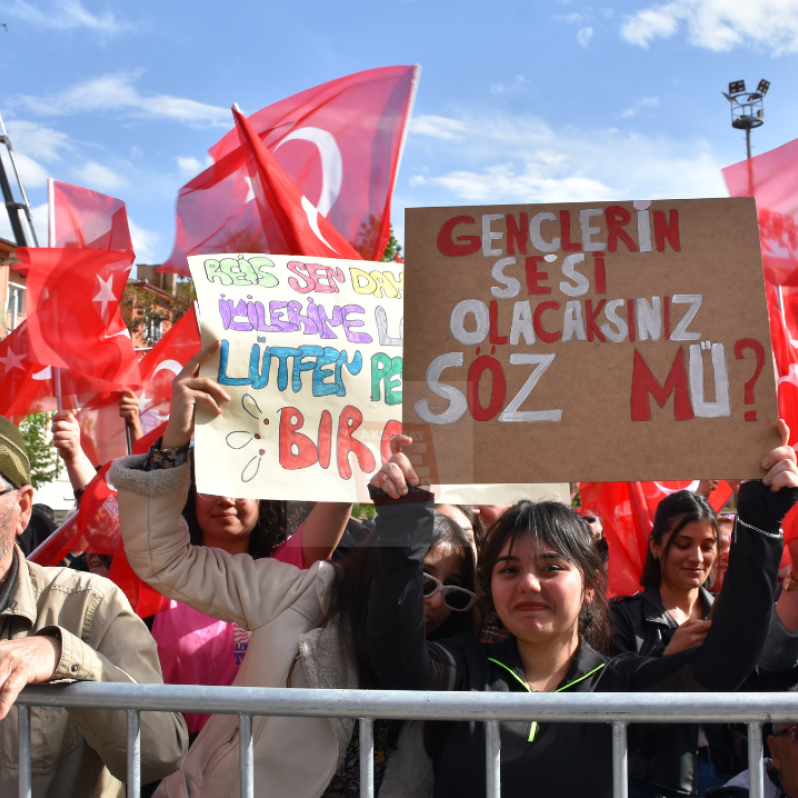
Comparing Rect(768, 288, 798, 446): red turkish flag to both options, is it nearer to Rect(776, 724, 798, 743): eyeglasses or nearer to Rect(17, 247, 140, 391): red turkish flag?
Rect(776, 724, 798, 743): eyeglasses

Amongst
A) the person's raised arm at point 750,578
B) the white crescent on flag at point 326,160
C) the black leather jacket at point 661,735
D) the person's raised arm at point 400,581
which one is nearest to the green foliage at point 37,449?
the white crescent on flag at point 326,160

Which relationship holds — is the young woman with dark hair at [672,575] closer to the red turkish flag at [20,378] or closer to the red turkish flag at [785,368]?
the red turkish flag at [785,368]

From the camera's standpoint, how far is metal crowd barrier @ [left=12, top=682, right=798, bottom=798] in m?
1.53

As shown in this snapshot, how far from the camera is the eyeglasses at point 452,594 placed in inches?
89.0

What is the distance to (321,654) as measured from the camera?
6.62 ft

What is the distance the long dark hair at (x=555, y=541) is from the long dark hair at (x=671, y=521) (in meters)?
0.98

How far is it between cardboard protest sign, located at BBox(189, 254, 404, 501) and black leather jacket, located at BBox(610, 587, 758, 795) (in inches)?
40.8

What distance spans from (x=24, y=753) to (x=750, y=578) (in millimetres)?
1629

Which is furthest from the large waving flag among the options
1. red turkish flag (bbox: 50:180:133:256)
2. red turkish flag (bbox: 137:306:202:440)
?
red turkish flag (bbox: 50:180:133:256)

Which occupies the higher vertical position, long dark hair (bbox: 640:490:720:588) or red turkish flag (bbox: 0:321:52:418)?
red turkish flag (bbox: 0:321:52:418)

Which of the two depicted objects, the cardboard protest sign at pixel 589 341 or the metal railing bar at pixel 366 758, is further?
the cardboard protest sign at pixel 589 341

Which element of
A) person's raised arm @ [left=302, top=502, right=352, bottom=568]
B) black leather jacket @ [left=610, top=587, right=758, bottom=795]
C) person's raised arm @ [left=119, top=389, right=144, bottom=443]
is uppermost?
person's raised arm @ [left=119, top=389, right=144, bottom=443]

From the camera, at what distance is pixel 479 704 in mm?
1557

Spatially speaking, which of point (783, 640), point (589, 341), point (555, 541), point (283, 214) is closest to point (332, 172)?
point (283, 214)
